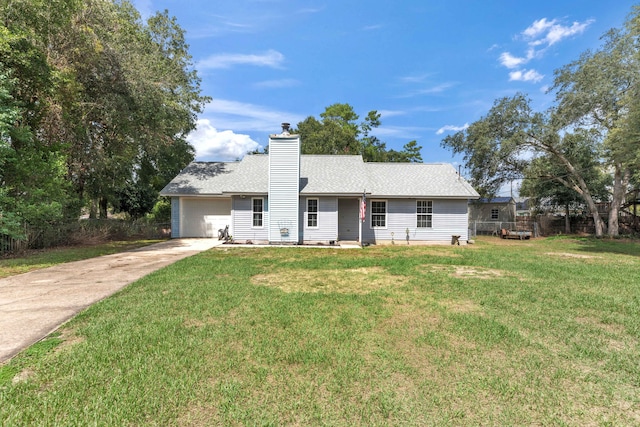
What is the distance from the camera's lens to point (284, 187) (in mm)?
14305

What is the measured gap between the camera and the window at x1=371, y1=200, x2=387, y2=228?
1583cm

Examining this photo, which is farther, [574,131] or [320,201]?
[574,131]

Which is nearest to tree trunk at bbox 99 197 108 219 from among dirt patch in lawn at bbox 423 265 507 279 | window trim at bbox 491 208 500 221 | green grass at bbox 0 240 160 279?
green grass at bbox 0 240 160 279

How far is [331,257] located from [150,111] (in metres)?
11.6

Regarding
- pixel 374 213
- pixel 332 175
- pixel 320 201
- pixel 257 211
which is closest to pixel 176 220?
pixel 257 211

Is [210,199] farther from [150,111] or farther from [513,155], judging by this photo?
[513,155]

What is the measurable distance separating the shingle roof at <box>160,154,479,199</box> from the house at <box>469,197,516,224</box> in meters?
9.78

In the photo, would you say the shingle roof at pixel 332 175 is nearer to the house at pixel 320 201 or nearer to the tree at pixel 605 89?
the house at pixel 320 201

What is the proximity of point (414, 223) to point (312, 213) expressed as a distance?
5.56m

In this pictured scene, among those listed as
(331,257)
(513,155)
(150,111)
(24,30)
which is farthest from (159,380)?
(513,155)

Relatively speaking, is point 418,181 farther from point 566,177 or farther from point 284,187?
point 566,177

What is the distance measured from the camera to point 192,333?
13.2 ft

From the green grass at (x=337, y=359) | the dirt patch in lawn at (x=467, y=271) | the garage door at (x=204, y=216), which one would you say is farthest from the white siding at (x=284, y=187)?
the green grass at (x=337, y=359)

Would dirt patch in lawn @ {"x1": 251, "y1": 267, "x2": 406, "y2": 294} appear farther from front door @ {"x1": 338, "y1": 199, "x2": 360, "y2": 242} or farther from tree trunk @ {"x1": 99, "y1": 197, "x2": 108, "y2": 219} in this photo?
tree trunk @ {"x1": 99, "y1": 197, "x2": 108, "y2": 219}
